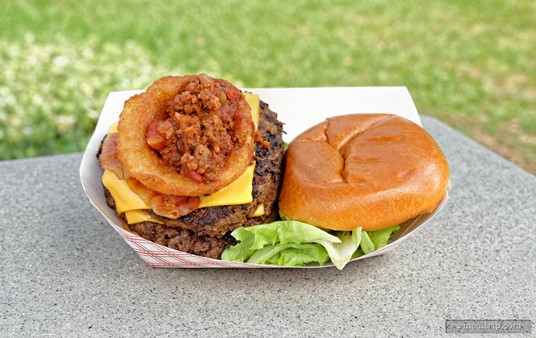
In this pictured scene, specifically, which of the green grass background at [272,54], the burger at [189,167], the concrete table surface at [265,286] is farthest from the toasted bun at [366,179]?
the green grass background at [272,54]

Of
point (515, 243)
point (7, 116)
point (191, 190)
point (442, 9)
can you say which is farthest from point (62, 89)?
point (442, 9)

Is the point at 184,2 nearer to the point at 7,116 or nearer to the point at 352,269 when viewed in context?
the point at 7,116

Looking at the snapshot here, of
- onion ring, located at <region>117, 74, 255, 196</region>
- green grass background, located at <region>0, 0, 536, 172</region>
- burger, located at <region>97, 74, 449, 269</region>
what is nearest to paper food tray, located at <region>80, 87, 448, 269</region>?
burger, located at <region>97, 74, 449, 269</region>

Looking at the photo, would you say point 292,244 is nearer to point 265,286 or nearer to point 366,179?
point 265,286

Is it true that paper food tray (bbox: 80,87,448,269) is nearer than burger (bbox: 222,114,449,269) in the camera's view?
No

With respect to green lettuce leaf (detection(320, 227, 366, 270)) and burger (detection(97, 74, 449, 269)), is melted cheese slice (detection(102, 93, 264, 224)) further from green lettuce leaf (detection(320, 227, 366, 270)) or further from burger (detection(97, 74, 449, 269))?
green lettuce leaf (detection(320, 227, 366, 270))

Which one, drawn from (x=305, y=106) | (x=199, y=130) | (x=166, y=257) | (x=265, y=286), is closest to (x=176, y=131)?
(x=199, y=130)
